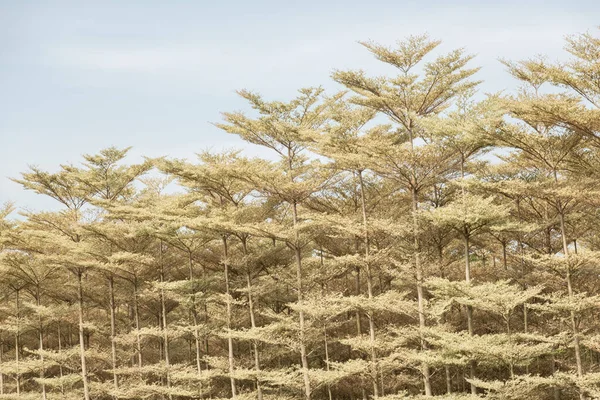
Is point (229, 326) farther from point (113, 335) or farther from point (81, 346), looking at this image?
point (81, 346)

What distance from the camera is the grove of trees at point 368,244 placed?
51.5ft

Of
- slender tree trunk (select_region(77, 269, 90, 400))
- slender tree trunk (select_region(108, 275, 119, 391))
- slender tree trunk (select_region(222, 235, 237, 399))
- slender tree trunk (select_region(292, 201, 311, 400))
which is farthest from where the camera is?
slender tree trunk (select_region(77, 269, 90, 400))

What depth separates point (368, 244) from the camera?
18672mm

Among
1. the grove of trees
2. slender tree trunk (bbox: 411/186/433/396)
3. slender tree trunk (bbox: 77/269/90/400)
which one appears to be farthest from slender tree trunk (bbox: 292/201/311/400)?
slender tree trunk (bbox: 77/269/90/400)

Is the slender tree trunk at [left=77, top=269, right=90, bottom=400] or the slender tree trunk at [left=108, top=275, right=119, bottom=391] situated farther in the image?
the slender tree trunk at [left=77, top=269, right=90, bottom=400]

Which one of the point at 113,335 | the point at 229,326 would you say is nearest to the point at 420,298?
the point at 229,326

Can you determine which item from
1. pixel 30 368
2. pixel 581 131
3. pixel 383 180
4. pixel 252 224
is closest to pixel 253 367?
pixel 252 224

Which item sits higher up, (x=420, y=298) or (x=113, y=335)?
(x=420, y=298)

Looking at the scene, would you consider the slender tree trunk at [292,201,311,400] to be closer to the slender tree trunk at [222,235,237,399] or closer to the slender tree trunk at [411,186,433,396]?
the slender tree trunk at [222,235,237,399]

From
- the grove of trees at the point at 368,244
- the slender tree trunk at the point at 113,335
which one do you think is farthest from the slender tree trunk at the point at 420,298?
the slender tree trunk at the point at 113,335

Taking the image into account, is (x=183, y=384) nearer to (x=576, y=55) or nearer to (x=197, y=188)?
(x=197, y=188)

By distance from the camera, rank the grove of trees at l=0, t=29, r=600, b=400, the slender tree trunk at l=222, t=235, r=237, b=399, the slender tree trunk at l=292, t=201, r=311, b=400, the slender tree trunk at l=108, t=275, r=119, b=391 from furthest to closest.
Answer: the slender tree trunk at l=108, t=275, r=119, b=391 < the slender tree trunk at l=222, t=235, r=237, b=399 < the slender tree trunk at l=292, t=201, r=311, b=400 < the grove of trees at l=0, t=29, r=600, b=400

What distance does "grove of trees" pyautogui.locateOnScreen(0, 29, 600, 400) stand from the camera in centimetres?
1570

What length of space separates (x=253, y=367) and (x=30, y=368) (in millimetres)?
11266
